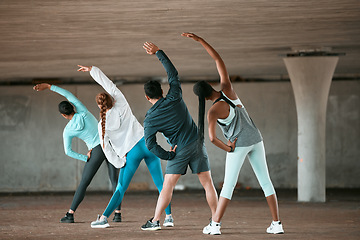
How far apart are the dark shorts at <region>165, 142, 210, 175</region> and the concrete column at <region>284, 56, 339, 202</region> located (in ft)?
18.5

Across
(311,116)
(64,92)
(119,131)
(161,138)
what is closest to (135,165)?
(119,131)

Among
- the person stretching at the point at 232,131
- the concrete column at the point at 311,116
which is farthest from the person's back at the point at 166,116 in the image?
the concrete column at the point at 311,116

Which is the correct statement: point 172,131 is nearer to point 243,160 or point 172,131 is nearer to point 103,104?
point 243,160

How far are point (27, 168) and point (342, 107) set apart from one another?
9.16m

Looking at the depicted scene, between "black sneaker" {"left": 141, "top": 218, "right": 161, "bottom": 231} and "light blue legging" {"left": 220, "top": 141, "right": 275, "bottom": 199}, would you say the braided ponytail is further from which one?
"light blue legging" {"left": 220, "top": 141, "right": 275, "bottom": 199}

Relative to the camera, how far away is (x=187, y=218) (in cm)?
1021

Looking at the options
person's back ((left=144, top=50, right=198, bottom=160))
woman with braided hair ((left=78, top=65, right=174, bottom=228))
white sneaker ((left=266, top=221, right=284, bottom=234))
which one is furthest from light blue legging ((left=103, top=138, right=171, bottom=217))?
white sneaker ((left=266, top=221, right=284, bottom=234))

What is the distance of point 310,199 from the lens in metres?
13.4

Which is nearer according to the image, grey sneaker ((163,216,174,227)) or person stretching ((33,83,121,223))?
grey sneaker ((163,216,174,227))

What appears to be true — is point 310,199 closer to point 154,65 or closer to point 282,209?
point 282,209

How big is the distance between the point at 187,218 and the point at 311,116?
4239 millimetres

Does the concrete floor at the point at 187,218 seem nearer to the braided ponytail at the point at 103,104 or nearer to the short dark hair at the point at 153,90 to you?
the braided ponytail at the point at 103,104

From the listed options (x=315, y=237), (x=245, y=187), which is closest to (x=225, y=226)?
(x=315, y=237)

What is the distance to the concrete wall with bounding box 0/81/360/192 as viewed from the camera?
18750 millimetres
